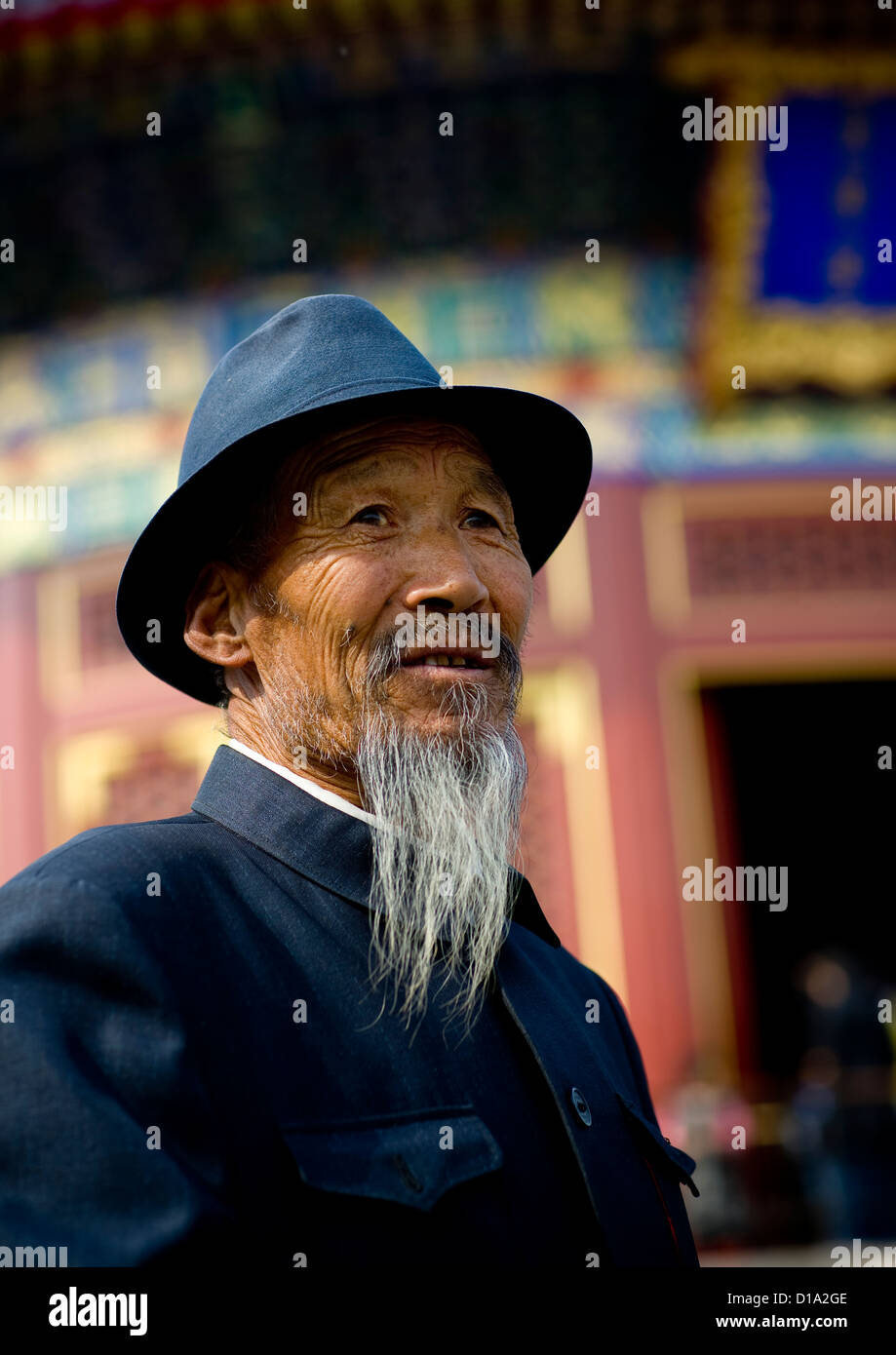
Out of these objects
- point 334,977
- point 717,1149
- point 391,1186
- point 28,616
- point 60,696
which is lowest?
point 717,1149

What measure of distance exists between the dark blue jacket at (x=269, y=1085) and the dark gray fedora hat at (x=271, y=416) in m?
0.28

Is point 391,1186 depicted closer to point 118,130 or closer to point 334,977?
point 334,977

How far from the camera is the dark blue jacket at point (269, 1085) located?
1.07 meters

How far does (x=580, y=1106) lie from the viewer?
1412 mm

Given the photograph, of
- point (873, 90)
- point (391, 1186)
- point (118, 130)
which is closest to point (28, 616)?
point (118, 130)

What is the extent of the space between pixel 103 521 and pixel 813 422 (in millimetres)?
3117

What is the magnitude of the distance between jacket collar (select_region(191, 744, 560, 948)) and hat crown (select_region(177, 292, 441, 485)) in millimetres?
372

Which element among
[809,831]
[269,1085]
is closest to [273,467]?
[269,1085]

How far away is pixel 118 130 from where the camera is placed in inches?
217

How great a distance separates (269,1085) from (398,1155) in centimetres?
13

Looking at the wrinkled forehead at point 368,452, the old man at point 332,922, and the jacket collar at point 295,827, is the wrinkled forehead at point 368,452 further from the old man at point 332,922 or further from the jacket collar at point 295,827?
the jacket collar at point 295,827

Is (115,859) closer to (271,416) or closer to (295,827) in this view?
(295,827)

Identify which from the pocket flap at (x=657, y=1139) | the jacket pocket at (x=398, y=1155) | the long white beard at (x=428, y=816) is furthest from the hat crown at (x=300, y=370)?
the pocket flap at (x=657, y=1139)

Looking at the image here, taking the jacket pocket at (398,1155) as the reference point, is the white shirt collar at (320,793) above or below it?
above
